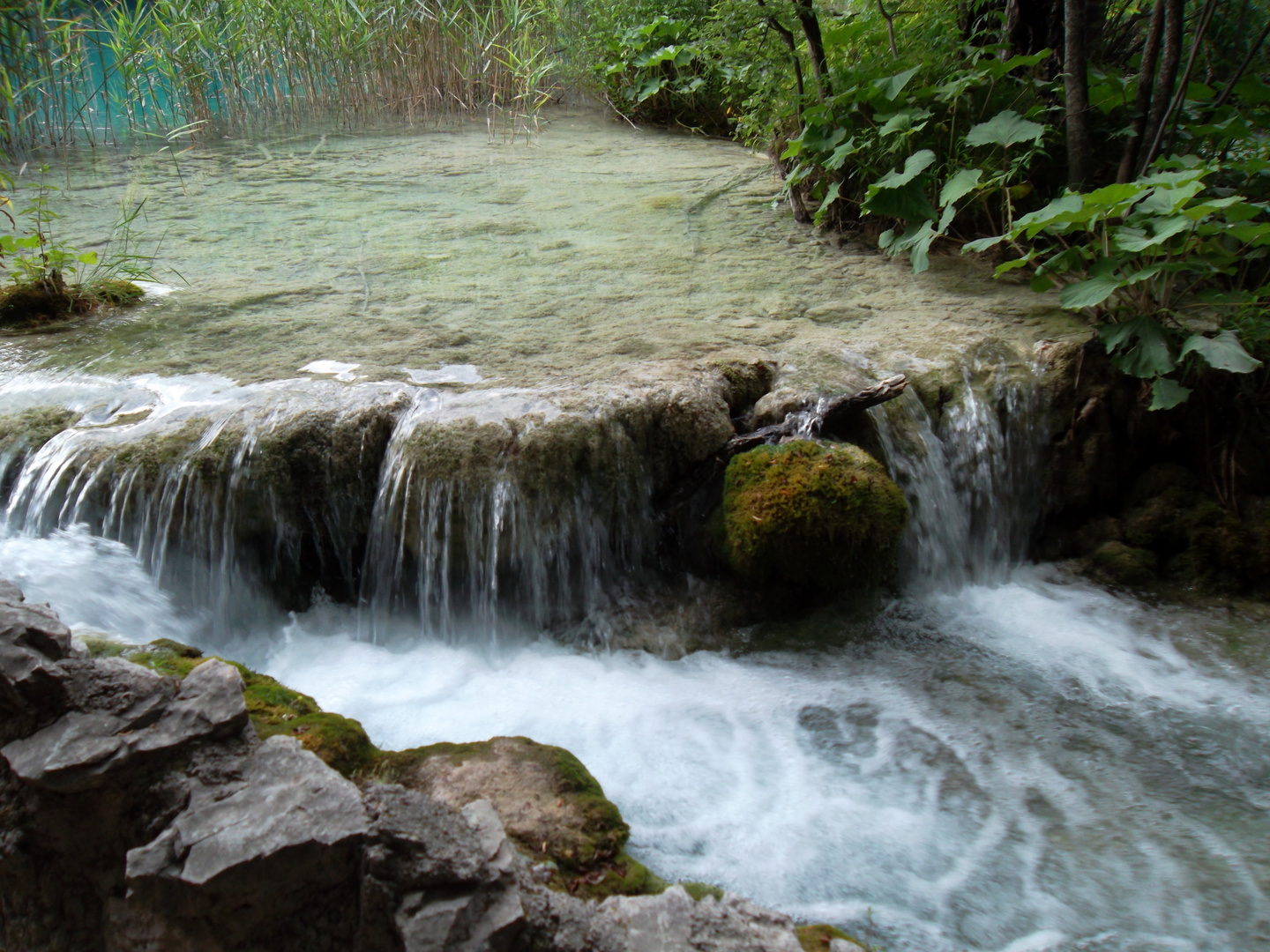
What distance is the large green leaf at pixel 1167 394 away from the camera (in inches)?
125

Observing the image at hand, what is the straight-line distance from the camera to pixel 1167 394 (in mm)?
3197

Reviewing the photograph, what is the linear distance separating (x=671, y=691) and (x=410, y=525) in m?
1.11

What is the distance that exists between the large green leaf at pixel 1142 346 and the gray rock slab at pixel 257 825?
3.18 metres

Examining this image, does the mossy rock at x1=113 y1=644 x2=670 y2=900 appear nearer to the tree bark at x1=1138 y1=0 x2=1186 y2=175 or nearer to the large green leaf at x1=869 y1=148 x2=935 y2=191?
the large green leaf at x1=869 y1=148 x2=935 y2=191

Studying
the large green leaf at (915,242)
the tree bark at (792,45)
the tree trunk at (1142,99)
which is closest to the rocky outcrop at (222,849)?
the large green leaf at (915,242)

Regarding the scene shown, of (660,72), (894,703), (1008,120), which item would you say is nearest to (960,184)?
(1008,120)

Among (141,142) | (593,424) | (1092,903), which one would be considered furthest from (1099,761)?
(141,142)

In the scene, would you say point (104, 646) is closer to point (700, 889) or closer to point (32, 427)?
point (32, 427)

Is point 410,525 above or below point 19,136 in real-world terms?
below

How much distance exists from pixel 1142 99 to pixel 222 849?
463cm

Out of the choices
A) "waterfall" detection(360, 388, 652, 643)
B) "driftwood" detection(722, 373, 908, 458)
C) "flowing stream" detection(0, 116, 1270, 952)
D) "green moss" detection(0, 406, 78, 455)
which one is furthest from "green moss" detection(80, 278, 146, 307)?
"driftwood" detection(722, 373, 908, 458)

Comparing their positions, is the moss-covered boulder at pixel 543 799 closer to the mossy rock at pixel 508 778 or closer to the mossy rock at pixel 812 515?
the mossy rock at pixel 508 778

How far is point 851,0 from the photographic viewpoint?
18.1 feet

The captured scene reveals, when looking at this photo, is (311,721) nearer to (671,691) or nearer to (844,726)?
(671,691)
